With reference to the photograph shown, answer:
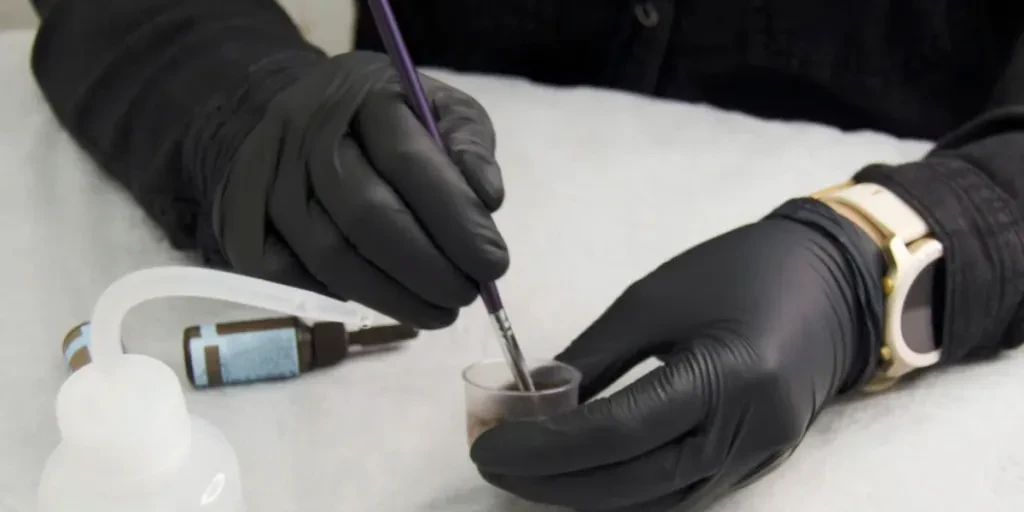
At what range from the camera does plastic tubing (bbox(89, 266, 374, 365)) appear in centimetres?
26

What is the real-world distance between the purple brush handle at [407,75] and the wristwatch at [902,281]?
0.70 ft

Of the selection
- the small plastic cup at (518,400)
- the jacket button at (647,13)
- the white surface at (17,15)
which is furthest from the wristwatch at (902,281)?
the white surface at (17,15)

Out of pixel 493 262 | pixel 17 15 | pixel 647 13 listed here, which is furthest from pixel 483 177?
pixel 17 15

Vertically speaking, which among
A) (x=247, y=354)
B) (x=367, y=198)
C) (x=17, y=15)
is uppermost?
(x=367, y=198)

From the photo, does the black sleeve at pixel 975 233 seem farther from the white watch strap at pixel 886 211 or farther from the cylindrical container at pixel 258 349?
the cylindrical container at pixel 258 349

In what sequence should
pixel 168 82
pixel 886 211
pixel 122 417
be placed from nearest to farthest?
1. pixel 122 417
2. pixel 886 211
3. pixel 168 82

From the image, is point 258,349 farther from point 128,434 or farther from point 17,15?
point 17,15

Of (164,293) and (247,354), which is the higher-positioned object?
(164,293)

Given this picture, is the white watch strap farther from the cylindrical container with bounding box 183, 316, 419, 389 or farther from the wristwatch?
the cylindrical container with bounding box 183, 316, 419, 389

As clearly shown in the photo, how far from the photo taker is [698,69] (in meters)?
0.91

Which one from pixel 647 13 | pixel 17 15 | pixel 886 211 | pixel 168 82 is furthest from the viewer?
pixel 17 15

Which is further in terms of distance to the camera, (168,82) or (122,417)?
(168,82)

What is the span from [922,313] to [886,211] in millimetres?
63

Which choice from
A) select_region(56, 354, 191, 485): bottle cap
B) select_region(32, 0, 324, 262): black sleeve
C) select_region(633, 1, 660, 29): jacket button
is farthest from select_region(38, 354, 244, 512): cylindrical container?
select_region(633, 1, 660, 29): jacket button
